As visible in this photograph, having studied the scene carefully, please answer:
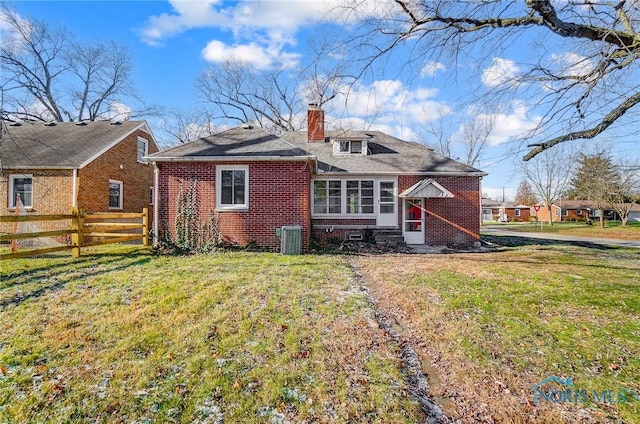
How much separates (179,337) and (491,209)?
222ft

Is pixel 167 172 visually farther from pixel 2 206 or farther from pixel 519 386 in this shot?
pixel 519 386

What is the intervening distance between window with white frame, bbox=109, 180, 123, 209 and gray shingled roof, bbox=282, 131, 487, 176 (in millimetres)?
9021

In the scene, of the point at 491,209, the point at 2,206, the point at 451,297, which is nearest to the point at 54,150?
the point at 2,206

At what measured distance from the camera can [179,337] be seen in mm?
4277

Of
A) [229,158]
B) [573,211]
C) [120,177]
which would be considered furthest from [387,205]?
[573,211]

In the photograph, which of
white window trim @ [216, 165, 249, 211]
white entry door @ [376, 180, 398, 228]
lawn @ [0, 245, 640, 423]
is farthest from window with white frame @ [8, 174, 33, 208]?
white entry door @ [376, 180, 398, 228]

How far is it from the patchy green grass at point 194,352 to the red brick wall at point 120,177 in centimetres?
812

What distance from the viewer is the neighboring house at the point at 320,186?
36.1ft

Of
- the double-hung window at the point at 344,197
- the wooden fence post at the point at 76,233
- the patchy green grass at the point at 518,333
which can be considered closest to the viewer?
the patchy green grass at the point at 518,333

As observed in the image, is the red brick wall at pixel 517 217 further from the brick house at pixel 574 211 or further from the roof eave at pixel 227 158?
the roof eave at pixel 227 158

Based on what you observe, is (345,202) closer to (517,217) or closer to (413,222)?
(413,222)

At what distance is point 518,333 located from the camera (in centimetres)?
451

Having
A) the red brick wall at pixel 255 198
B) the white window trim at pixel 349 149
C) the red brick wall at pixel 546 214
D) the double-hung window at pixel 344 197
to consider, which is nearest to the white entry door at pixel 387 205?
the double-hung window at pixel 344 197

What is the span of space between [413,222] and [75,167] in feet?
47.5
